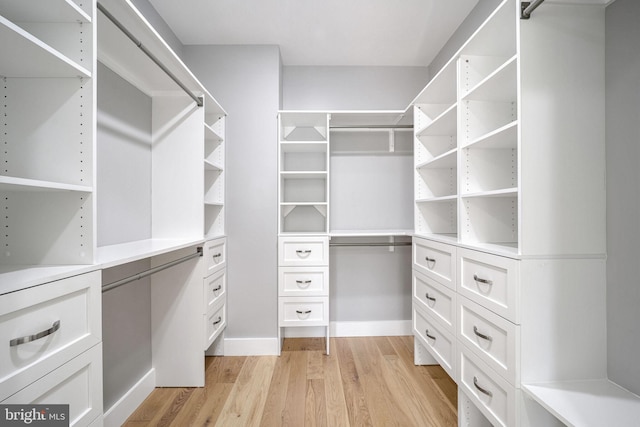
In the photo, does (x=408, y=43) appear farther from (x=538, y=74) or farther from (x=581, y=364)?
(x=581, y=364)

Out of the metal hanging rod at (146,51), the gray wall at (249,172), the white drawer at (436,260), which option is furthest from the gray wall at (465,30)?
the metal hanging rod at (146,51)

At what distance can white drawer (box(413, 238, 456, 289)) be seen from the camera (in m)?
1.62

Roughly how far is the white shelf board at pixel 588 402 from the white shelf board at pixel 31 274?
151cm

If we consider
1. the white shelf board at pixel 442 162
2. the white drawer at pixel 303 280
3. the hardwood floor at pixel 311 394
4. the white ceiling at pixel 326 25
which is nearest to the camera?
the hardwood floor at pixel 311 394

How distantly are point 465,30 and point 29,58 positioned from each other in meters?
2.39

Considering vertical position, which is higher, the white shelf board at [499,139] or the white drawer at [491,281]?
the white shelf board at [499,139]

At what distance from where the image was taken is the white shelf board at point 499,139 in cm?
122

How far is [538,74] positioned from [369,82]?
183 centimetres

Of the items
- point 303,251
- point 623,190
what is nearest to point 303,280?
point 303,251

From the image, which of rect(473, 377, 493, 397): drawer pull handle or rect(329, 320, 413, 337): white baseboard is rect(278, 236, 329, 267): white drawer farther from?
rect(473, 377, 493, 397): drawer pull handle

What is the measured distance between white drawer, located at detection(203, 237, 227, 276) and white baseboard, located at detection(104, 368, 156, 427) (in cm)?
69

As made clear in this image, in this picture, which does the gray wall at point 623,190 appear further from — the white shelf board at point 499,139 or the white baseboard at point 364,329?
the white baseboard at point 364,329

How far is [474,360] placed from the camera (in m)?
1.37

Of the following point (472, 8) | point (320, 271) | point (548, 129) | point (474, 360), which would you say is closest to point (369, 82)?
point (472, 8)
